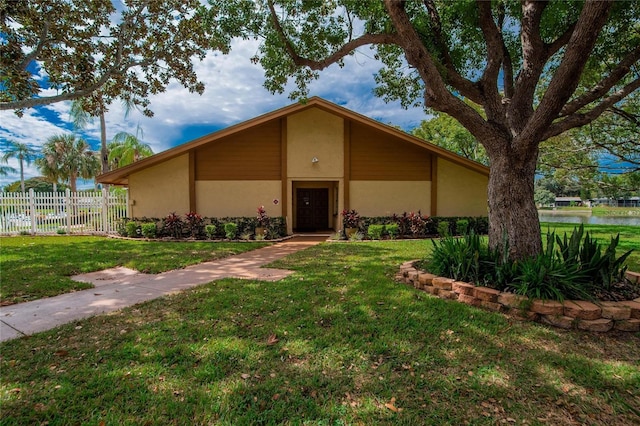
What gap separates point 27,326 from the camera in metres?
3.45

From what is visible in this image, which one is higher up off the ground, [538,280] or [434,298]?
[538,280]

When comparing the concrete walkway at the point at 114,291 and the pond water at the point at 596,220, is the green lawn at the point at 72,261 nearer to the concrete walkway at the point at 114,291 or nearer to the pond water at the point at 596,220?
the concrete walkway at the point at 114,291

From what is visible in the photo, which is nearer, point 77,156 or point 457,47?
point 457,47

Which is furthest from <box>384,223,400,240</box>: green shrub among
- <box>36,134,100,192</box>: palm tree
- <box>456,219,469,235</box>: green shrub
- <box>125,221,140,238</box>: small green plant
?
<box>36,134,100,192</box>: palm tree

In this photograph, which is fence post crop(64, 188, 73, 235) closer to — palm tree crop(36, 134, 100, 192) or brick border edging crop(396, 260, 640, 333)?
brick border edging crop(396, 260, 640, 333)

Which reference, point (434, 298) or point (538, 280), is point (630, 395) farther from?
point (434, 298)

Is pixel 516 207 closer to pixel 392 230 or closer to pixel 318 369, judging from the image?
pixel 318 369

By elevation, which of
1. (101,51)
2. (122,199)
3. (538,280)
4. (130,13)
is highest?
(130,13)

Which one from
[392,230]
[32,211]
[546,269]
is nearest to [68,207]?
[32,211]

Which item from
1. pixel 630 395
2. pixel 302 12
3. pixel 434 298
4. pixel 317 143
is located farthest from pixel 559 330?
pixel 317 143

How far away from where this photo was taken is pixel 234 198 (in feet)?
42.2

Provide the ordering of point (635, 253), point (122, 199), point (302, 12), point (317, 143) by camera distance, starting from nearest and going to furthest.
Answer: point (302, 12), point (635, 253), point (317, 143), point (122, 199)

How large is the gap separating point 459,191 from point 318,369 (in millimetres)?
12677

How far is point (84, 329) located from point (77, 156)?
44.3 m
